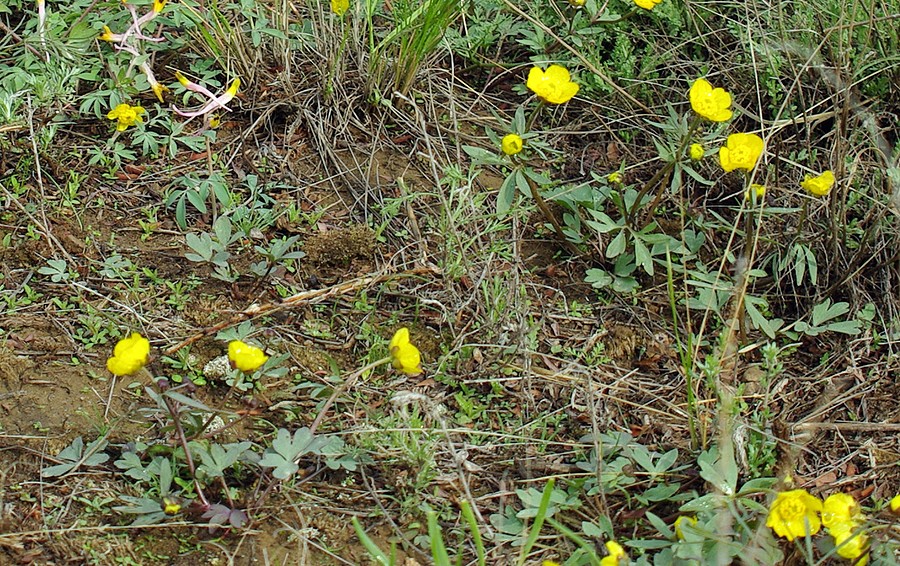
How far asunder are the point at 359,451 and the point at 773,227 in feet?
3.98

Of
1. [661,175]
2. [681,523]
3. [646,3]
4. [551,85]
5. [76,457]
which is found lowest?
[76,457]

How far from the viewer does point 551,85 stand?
2.21m

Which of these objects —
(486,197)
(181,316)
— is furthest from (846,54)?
(181,316)

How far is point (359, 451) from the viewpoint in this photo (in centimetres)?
191

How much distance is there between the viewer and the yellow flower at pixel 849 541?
5.43 feet

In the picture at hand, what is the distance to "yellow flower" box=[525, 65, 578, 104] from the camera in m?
2.19

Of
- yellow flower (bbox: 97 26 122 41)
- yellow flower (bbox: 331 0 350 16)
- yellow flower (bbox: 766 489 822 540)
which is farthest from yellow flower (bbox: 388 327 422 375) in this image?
yellow flower (bbox: 97 26 122 41)

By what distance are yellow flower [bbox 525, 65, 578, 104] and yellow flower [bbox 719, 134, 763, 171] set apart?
38 centimetres

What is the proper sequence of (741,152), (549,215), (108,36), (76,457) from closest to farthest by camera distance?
(76,457), (741,152), (549,215), (108,36)

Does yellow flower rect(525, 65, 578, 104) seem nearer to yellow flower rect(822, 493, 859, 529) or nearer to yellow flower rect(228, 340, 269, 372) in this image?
yellow flower rect(228, 340, 269, 372)

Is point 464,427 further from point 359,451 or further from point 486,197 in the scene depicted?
point 486,197

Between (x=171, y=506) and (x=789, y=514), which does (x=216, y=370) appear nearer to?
(x=171, y=506)

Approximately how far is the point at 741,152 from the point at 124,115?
1.50 meters

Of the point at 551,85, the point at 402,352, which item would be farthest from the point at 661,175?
the point at 402,352
